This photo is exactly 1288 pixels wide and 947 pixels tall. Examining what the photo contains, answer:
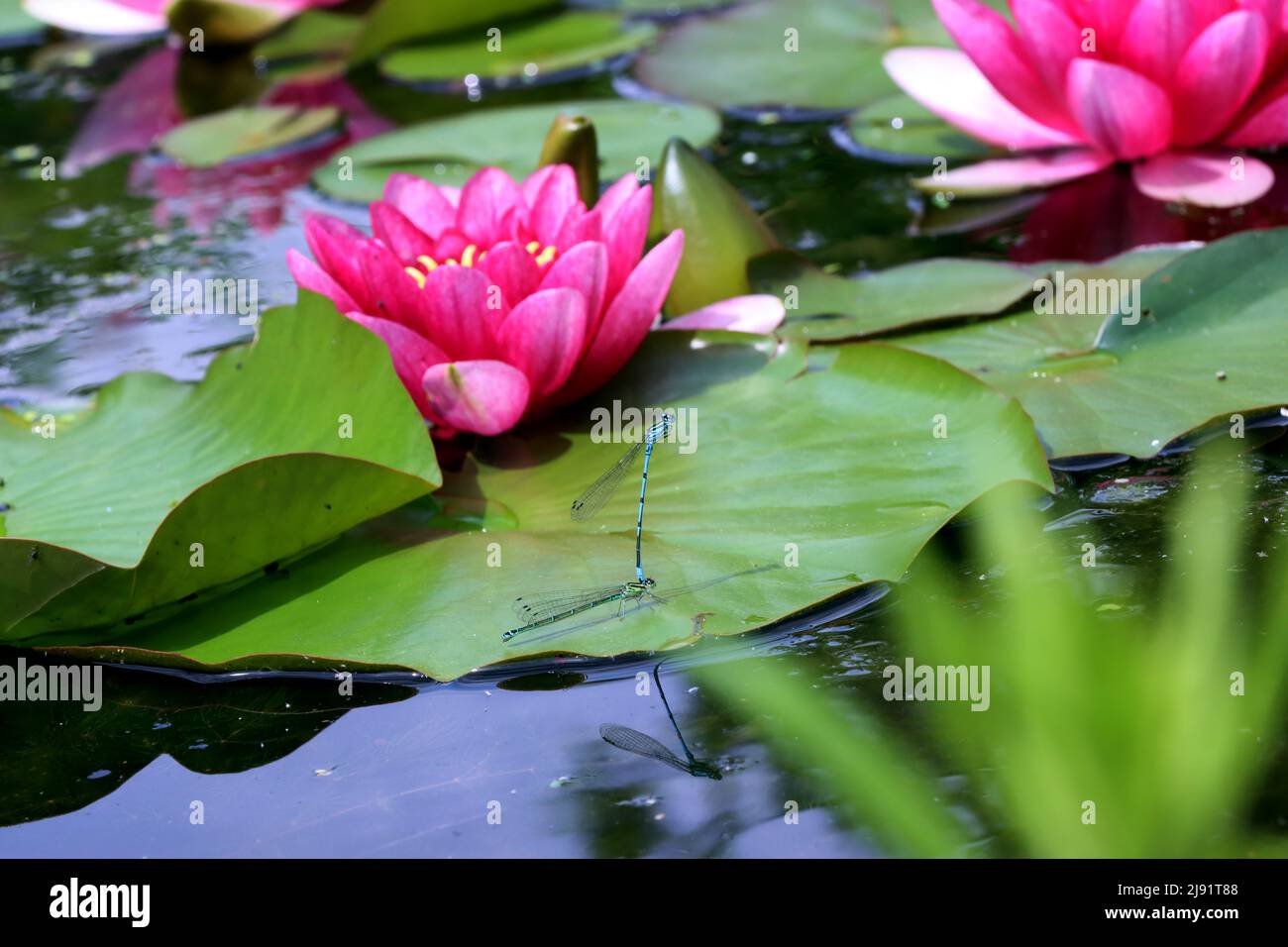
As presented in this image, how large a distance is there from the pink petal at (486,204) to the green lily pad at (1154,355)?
0.67m

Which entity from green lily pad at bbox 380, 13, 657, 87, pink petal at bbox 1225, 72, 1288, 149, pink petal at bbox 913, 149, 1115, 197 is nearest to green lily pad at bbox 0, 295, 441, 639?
pink petal at bbox 913, 149, 1115, 197

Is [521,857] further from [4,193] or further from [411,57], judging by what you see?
[411,57]

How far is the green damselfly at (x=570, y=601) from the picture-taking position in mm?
1576

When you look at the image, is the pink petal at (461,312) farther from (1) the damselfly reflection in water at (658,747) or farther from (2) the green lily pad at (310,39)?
(2) the green lily pad at (310,39)

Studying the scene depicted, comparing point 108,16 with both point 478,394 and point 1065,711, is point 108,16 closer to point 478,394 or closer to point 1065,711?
point 478,394

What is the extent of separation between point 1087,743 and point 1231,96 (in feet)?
5.56

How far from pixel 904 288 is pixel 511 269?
770mm

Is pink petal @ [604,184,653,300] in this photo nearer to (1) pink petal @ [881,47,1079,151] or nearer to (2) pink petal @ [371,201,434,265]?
(2) pink petal @ [371,201,434,265]

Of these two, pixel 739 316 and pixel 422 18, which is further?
pixel 422 18

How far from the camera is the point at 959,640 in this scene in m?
1.53

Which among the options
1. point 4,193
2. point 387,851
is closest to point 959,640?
point 387,851

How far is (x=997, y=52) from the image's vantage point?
261 centimetres

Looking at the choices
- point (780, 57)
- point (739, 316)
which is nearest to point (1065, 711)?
point (739, 316)
